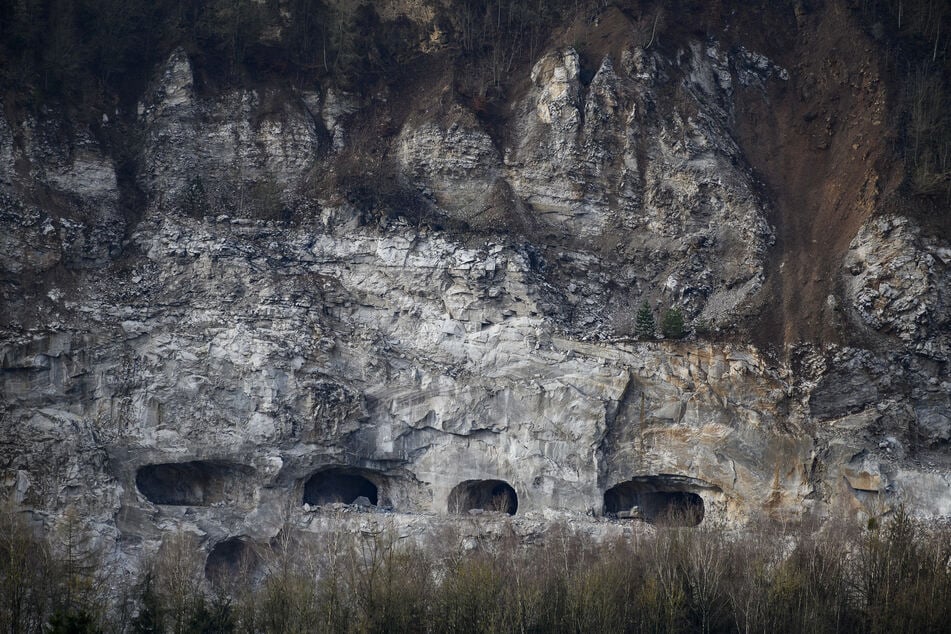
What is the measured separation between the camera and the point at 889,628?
2919 centimetres

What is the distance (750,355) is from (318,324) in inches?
556

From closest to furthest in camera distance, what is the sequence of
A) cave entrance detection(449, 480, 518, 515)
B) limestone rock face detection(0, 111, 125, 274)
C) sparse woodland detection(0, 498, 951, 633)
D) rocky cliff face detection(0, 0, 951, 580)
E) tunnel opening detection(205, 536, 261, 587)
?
1. sparse woodland detection(0, 498, 951, 633)
2. rocky cliff face detection(0, 0, 951, 580)
3. tunnel opening detection(205, 536, 261, 587)
4. cave entrance detection(449, 480, 518, 515)
5. limestone rock face detection(0, 111, 125, 274)

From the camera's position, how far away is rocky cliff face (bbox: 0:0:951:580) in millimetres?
36406

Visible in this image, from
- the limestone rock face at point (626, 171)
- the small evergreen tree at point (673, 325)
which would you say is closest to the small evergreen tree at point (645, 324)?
the small evergreen tree at point (673, 325)

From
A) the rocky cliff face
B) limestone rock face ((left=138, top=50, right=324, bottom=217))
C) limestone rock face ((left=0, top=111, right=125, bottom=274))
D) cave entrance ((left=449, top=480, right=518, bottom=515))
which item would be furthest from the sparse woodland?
limestone rock face ((left=138, top=50, right=324, bottom=217))

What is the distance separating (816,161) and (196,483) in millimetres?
24305

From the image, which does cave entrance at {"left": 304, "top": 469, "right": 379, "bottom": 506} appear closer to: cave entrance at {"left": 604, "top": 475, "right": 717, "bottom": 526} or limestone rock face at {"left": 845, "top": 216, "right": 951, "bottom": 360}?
cave entrance at {"left": 604, "top": 475, "right": 717, "bottom": 526}

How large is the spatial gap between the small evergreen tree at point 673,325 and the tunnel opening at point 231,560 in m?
14.7

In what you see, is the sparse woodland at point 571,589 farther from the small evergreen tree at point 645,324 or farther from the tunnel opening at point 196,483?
the small evergreen tree at point 645,324

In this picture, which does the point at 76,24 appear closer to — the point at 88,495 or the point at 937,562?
the point at 88,495

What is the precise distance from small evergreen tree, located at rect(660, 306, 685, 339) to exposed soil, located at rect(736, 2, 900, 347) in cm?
229

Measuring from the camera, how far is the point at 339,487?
134 ft

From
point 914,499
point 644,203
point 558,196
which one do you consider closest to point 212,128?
point 558,196

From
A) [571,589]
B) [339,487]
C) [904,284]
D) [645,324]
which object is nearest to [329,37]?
[339,487]
